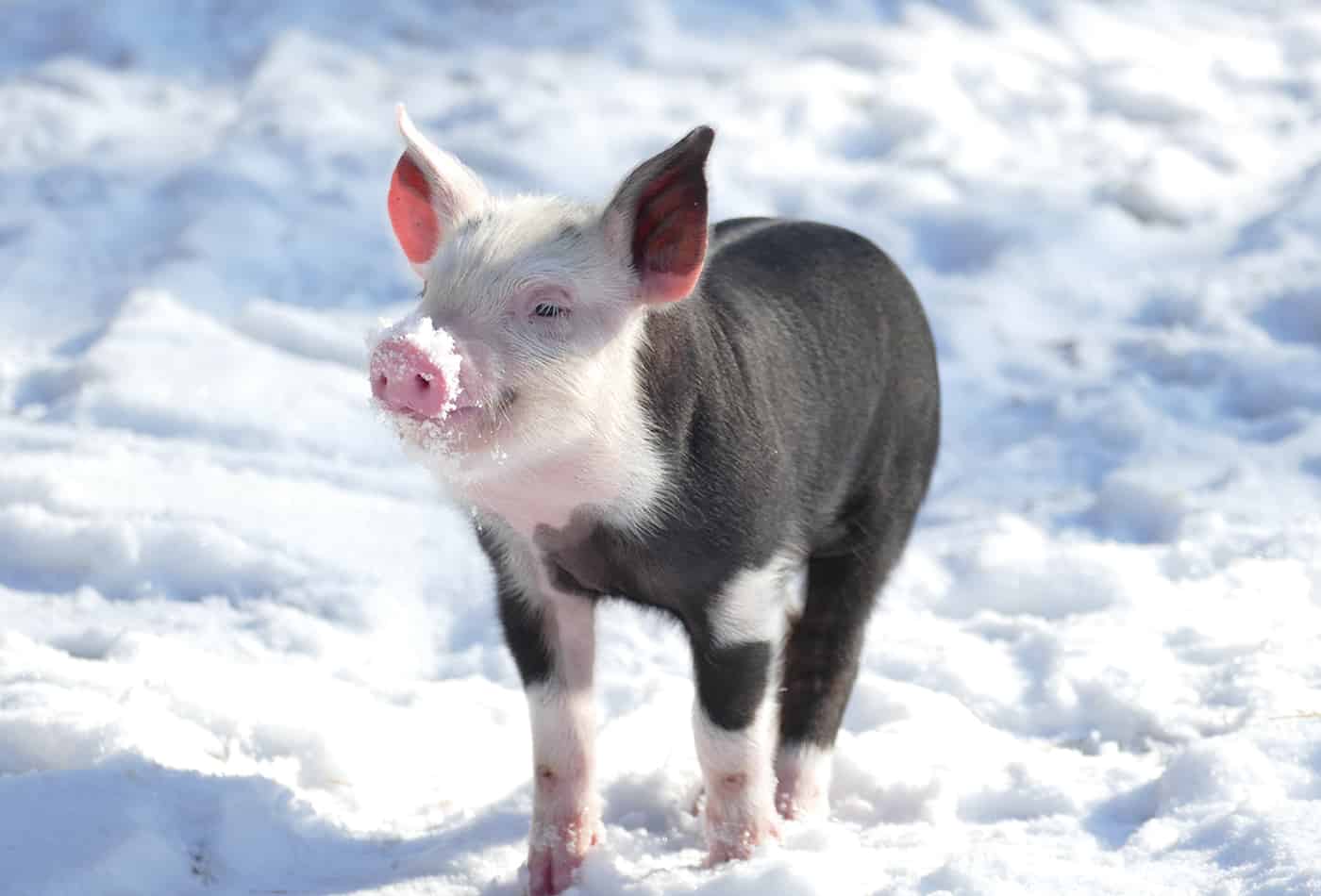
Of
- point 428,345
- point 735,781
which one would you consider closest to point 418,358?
point 428,345

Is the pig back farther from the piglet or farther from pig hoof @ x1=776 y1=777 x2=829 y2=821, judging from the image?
pig hoof @ x1=776 y1=777 x2=829 y2=821

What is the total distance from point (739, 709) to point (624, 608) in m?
1.64

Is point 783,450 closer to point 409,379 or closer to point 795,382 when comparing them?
point 795,382

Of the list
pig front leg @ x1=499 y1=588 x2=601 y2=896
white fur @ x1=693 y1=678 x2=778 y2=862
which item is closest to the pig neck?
pig front leg @ x1=499 y1=588 x2=601 y2=896

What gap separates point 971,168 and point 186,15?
3942 millimetres

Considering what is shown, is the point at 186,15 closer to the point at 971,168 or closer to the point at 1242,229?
the point at 971,168

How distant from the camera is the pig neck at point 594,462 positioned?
2643 millimetres

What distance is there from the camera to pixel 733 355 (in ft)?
9.77

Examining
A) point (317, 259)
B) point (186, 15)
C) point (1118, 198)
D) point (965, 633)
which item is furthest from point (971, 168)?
point (186, 15)

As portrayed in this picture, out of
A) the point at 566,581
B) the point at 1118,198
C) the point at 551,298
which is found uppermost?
the point at 551,298

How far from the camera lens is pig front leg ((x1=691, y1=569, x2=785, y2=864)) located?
2924 mm

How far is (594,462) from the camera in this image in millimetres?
2715

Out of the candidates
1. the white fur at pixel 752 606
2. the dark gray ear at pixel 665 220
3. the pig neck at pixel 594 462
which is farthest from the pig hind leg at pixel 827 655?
the dark gray ear at pixel 665 220

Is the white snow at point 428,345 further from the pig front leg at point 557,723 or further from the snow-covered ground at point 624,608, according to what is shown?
the snow-covered ground at point 624,608
